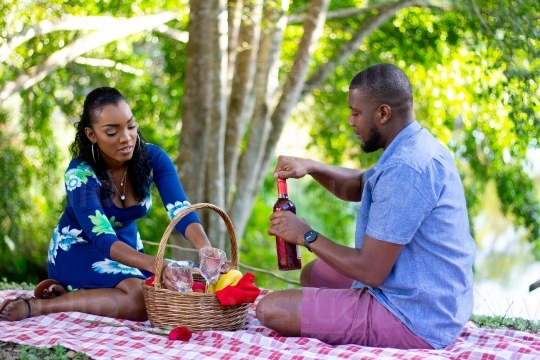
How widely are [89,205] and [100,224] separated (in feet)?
0.39

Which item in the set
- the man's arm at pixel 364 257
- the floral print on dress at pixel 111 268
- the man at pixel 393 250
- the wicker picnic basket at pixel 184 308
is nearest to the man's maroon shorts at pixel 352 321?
the man at pixel 393 250

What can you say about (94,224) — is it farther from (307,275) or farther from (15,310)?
(307,275)

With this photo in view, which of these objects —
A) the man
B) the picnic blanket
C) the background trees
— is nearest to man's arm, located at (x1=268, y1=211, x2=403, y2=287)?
the man

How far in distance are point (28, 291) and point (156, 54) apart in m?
5.99

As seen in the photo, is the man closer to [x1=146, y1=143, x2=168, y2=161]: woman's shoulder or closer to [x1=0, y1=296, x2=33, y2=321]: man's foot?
[x1=146, y1=143, x2=168, y2=161]: woman's shoulder

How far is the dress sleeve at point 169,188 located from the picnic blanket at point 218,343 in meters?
0.60

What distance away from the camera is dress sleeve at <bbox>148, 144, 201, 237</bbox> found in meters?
3.91

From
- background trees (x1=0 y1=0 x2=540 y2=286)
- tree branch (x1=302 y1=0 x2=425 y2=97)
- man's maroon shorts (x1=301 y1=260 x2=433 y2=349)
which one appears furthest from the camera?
tree branch (x1=302 y1=0 x2=425 y2=97)

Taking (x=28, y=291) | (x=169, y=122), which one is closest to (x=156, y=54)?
(x=169, y=122)

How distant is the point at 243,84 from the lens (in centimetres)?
684

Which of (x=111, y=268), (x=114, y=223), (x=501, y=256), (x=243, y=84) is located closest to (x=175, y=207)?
(x=114, y=223)

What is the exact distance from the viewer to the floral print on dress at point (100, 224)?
356cm

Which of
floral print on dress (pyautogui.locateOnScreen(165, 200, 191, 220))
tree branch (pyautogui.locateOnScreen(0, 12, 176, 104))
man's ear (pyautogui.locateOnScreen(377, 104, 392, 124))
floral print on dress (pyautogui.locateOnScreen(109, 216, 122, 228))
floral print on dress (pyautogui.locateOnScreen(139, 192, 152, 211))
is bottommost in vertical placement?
floral print on dress (pyautogui.locateOnScreen(109, 216, 122, 228))

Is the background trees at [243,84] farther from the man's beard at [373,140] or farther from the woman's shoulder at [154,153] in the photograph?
the man's beard at [373,140]
